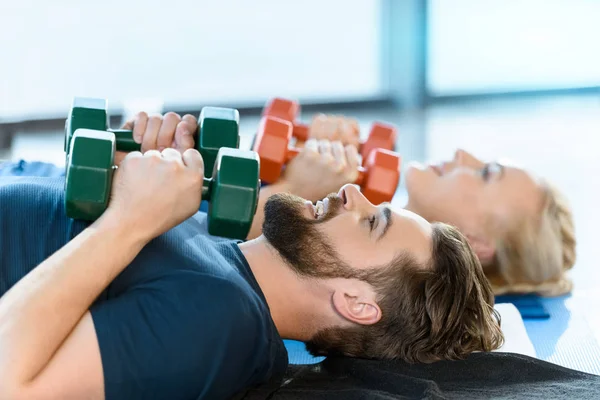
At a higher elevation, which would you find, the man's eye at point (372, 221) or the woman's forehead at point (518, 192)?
the man's eye at point (372, 221)

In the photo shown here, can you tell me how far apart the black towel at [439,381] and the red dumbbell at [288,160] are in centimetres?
63

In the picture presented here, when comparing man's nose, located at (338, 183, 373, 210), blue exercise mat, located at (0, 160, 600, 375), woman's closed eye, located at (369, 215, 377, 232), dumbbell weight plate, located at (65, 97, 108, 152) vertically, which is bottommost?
blue exercise mat, located at (0, 160, 600, 375)

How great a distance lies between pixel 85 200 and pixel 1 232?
0.19 metres

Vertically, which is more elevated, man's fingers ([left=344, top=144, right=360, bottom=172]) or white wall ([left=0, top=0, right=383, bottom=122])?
white wall ([left=0, top=0, right=383, bottom=122])

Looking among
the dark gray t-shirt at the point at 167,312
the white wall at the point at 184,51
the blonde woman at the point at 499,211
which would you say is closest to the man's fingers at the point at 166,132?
the dark gray t-shirt at the point at 167,312

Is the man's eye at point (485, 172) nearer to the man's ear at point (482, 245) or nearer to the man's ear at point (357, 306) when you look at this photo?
the man's ear at point (482, 245)

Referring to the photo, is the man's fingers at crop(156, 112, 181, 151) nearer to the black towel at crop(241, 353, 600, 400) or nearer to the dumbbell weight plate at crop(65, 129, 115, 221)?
the dumbbell weight plate at crop(65, 129, 115, 221)

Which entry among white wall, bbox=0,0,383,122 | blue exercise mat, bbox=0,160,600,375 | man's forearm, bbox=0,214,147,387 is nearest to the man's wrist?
man's forearm, bbox=0,214,147,387

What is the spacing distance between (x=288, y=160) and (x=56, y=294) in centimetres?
106

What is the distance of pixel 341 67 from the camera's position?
5270 millimetres

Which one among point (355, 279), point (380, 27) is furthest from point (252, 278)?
point (380, 27)

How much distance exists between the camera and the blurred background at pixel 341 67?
4258 mm

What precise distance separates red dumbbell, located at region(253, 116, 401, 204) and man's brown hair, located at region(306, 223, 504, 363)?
51cm

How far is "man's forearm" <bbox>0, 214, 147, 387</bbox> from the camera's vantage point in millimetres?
1369
